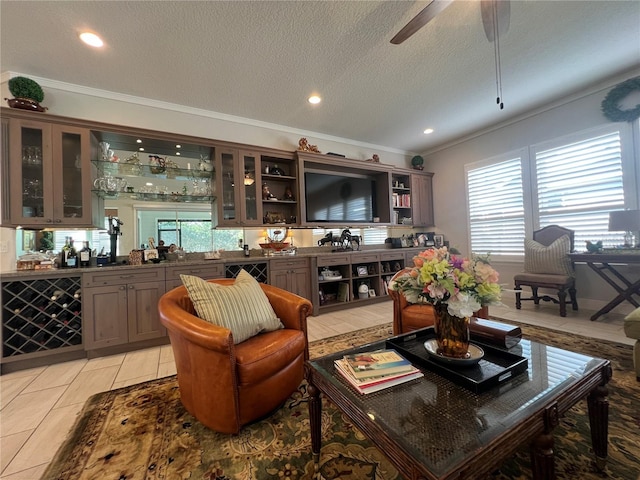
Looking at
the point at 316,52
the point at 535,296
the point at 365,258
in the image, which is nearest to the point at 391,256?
the point at 365,258

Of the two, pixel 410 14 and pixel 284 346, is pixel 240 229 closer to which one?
pixel 284 346

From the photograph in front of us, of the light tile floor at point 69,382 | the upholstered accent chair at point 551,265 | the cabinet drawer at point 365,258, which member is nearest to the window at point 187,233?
the light tile floor at point 69,382

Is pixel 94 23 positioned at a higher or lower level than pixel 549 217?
higher

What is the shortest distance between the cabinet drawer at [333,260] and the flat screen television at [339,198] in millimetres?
654

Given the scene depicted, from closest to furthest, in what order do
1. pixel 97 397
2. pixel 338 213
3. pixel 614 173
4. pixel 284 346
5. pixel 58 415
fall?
pixel 284 346
pixel 58 415
pixel 97 397
pixel 614 173
pixel 338 213

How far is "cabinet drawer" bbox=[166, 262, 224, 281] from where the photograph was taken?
109 inches

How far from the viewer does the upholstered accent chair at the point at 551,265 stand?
3.09 m

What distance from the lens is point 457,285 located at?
1088mm

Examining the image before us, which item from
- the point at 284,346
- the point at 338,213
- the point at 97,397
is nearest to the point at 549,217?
the point at 338,213

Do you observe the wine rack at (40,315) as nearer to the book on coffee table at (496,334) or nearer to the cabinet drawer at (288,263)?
the cabinet drawer at (288,263)

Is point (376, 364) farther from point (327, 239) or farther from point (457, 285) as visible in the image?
point (327, 239)

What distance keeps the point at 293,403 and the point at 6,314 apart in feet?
8.90

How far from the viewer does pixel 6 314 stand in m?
2.22

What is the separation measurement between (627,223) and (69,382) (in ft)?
18.5
